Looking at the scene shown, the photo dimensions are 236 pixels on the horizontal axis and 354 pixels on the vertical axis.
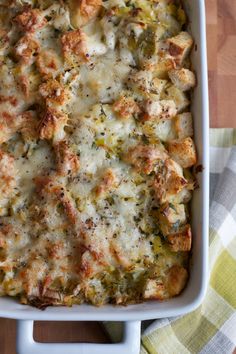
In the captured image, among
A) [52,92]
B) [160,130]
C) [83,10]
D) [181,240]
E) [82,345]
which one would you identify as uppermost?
[83,10]

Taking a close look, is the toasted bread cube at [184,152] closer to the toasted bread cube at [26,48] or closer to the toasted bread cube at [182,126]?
the toasted bread cube at [182,126]

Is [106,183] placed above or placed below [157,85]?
below

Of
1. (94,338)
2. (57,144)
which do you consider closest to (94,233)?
(57,144)

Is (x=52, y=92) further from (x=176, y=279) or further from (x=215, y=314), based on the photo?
Result: (x=215, y=314)

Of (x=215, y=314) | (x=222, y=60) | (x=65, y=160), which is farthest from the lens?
(x=222, y=60)

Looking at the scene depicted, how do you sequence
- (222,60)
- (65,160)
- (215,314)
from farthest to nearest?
(222,60), (215,314), (65,160)

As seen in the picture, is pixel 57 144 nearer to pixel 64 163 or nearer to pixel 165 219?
pixel 64 163

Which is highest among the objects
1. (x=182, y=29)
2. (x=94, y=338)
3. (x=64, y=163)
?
(x=182, y=29)

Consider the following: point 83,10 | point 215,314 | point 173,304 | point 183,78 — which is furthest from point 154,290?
point 83,10
